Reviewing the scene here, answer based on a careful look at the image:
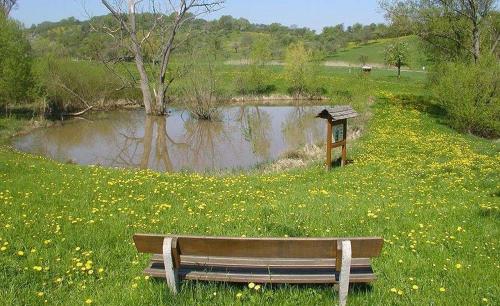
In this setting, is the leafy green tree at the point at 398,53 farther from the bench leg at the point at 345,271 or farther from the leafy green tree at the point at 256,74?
the bench leg at the point at 345,271

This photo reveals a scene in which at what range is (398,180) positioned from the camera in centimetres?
1223

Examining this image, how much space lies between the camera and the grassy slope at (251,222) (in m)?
4.76

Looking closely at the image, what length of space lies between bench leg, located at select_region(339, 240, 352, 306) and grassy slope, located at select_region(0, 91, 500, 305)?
0.20 m

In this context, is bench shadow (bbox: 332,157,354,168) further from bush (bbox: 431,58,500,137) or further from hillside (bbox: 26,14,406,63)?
hillside (bbox: 26,14,406,63)

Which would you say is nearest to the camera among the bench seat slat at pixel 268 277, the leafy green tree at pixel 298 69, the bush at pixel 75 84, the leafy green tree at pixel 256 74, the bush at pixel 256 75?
the bench seat slat at pixel 268 277

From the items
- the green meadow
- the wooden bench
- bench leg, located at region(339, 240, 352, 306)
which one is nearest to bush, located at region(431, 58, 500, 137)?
the green meadow

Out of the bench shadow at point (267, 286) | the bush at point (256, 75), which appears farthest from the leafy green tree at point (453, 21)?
the bench shadow at point (267, 286)

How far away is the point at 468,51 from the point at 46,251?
A: 3039 cm

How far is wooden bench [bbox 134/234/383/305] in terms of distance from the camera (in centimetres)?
414

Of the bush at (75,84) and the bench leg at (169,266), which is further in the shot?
the bush at (75,84)

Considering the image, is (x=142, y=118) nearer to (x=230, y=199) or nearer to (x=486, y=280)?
(x=230, y=199)

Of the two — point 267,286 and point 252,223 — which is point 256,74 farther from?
point 267,286

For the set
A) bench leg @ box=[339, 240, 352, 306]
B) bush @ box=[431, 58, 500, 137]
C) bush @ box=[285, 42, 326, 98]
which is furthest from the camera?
bush @ box=[285, 42, 326, 98]

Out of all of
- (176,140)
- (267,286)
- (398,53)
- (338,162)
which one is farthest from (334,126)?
(398,53)
